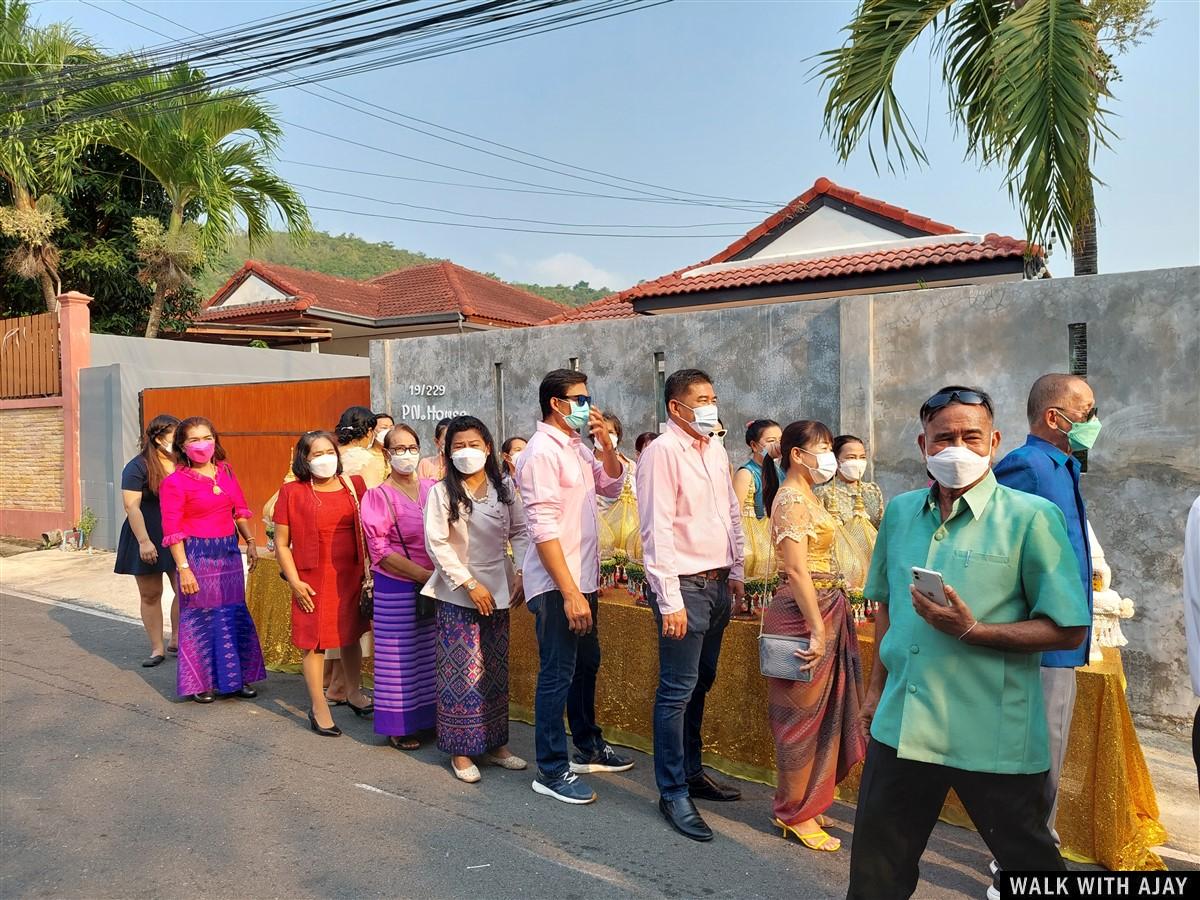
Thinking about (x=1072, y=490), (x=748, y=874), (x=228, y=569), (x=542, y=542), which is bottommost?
(x=748, y=874)

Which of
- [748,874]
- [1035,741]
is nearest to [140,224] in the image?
[748,874]

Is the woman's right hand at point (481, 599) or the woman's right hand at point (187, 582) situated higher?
the woman's right hand at point (481, 599)

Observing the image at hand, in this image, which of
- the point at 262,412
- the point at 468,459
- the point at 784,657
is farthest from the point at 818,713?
the point at 262,412

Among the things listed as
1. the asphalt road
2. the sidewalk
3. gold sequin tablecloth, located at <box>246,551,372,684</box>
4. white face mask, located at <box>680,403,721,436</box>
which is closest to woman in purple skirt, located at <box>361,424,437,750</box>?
the asphalt road

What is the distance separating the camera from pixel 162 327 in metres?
17.4

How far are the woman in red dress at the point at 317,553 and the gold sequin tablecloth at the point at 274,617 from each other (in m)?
1.42

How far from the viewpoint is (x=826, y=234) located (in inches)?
588

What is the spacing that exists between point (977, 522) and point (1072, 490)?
118 centimetres

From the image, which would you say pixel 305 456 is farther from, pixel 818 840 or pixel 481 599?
pixel 818 840

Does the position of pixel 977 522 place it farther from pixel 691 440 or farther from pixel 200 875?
pixel 200 875

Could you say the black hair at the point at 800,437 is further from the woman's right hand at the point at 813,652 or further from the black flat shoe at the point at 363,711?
the black flat shoe at the point at 363,711

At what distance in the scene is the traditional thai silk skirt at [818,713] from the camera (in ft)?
12.4

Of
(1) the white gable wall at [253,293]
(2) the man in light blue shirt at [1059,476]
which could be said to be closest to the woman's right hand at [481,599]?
(2) the man in light blue shirt at [1059,476]

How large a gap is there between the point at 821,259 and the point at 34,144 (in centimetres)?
1254
